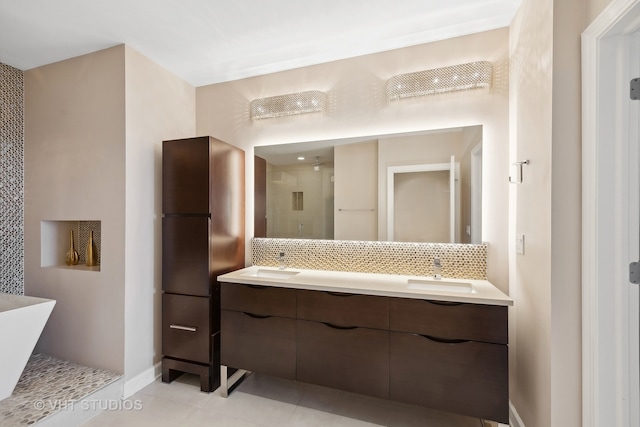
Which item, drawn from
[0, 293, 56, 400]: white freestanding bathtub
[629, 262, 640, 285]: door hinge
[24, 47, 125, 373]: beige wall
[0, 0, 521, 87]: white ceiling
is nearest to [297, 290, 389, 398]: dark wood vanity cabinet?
[629, 262, 640, 285]: door hinge

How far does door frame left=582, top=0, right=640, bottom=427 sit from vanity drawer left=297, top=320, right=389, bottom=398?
0.98m

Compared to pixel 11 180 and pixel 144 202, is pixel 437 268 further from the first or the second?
pixel 11 180

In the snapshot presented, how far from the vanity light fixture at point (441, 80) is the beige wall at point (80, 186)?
2.18 meters

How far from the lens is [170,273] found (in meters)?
2.34

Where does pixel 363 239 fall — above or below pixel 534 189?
below

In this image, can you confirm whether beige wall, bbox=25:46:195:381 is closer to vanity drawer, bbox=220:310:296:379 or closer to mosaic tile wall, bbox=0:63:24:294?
mosaic tile wall, bbox=0:63:24:294

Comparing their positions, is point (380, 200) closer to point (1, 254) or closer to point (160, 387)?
point (160, 387)

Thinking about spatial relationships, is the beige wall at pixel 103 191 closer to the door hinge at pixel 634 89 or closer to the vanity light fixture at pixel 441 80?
the vanity light fixture at pixel 441 80

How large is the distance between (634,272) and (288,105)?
2.46m

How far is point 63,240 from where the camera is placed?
2701mm

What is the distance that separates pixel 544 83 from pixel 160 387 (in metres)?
3.36

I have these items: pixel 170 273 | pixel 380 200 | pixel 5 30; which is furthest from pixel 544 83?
pixel 5 30

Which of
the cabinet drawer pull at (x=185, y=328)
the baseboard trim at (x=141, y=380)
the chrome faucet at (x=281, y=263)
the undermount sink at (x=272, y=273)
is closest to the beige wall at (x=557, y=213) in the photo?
the undermount sink at (x=272, y=273)

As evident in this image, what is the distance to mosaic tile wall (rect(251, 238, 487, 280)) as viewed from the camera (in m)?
2.09
